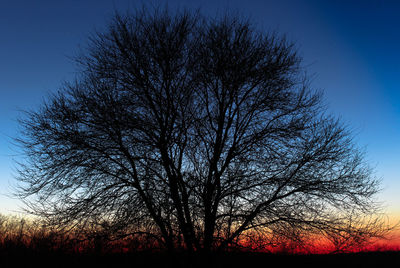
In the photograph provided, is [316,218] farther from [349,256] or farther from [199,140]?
[349,256]

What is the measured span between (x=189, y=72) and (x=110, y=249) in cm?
532

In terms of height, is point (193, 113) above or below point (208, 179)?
above

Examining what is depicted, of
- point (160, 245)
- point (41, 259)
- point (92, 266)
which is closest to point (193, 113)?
point (160, 245)

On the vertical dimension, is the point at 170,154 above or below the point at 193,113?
below

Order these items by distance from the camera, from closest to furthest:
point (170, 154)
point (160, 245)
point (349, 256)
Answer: point (160, 245) → point (170, 154) → point (349, 256)

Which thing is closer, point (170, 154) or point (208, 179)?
point (208, 179)

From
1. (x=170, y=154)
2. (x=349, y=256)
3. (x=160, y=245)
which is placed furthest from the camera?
(x=349, y=256)

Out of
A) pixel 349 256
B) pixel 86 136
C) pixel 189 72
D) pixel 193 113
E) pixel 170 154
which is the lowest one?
pixel 349 256

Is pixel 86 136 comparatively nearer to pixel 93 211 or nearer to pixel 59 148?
pixel 59 148


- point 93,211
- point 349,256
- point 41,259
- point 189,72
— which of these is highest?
point 189,72

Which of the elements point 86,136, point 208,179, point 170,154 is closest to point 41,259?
point 86,136

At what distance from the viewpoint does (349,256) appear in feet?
34.4

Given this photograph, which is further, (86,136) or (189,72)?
(189,72)

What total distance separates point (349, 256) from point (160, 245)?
766 centimetres
